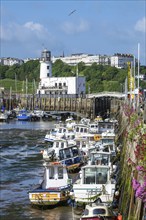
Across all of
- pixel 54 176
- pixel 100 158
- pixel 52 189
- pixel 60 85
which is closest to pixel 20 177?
pixel 100 158

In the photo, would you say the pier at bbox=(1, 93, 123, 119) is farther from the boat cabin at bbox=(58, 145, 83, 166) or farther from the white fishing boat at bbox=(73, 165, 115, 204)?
the white fishing boat at bbox=(73, 165, 115, 204)

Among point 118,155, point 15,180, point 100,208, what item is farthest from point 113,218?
point 118,155

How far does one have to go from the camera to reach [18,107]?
6048 inches

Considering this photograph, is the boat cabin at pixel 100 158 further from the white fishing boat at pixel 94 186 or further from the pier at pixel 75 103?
the pier at pixel 75 103

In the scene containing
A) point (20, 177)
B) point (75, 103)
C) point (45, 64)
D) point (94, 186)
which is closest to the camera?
point (94, 186)

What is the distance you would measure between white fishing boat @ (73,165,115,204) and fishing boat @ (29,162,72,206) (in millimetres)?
1494

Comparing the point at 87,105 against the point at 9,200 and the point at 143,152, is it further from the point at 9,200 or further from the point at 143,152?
the point at 143,152

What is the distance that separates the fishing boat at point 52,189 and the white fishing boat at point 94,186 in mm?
1494

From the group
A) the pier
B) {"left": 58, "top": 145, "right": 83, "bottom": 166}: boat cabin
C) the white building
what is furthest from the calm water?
the white building

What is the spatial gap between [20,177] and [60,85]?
112702 mm

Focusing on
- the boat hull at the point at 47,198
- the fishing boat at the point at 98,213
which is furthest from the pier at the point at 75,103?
the fishing boat at the point at 98,213

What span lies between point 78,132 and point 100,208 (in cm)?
4354

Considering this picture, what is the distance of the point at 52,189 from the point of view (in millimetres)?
31469

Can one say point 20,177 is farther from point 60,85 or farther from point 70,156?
point 60,85
